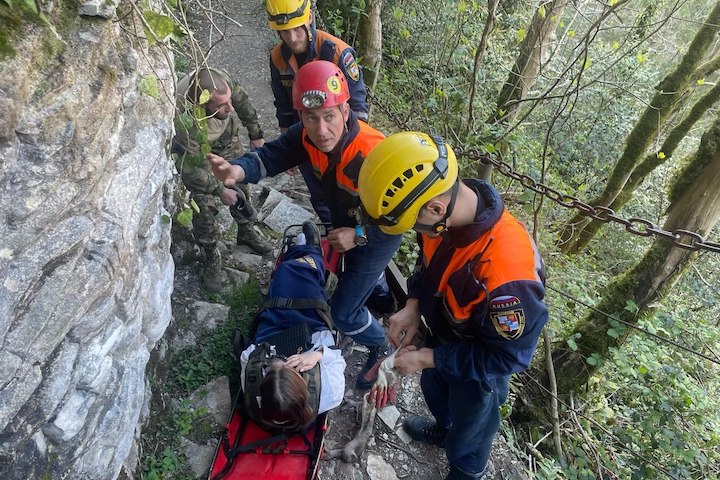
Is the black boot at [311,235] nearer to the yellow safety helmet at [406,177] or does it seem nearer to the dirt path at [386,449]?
the dirt path at [386,449]

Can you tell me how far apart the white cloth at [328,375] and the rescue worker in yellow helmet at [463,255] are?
2.67 ft

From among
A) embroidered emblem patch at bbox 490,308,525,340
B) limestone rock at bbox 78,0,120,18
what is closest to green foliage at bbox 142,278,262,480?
embroidered emblem patch at bbox 490,308,525,340

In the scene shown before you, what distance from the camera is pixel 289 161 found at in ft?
11.2

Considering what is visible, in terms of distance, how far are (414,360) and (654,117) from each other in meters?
6.97

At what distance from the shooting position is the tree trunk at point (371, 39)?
231 inches

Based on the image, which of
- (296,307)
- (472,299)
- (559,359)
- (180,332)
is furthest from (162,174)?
(559,359)

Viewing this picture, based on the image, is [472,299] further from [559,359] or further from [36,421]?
[559,359]

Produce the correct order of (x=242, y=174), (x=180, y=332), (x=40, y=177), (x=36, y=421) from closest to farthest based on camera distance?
(x=40, y=177) → (x=36, y=421) → (x=242, y=174) → (x=180, y=332)

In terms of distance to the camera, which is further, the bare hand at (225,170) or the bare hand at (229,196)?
the bare hand at (229,196)

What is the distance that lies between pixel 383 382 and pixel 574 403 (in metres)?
2.93

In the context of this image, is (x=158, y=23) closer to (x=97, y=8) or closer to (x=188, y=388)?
(x=97, y=8)

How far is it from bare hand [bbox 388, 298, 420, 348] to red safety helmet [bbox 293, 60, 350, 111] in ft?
4.45

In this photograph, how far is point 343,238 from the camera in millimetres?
3029

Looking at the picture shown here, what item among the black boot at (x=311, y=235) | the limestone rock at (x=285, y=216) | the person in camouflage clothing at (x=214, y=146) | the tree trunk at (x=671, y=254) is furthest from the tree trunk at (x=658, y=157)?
the person in camouflage clothing at (x=214, y=146)
